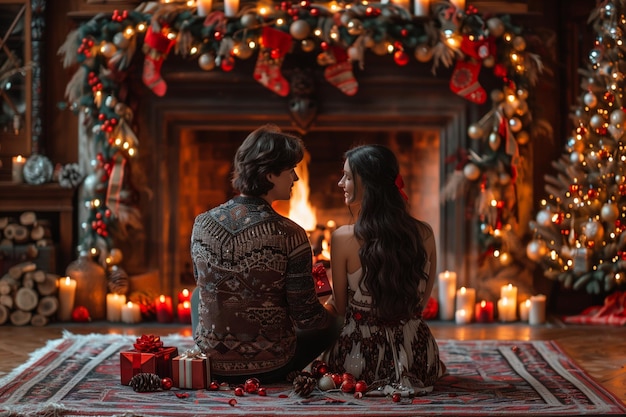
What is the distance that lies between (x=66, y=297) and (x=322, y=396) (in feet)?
8.00

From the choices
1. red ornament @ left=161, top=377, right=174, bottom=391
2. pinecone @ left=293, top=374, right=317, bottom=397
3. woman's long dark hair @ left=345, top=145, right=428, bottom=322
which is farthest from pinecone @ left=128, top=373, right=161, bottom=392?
woman's long dark hair @ left=345, top=145, right=428, bottom=322

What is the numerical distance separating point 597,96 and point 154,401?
2990 millimetres

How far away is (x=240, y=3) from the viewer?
17.9 ft

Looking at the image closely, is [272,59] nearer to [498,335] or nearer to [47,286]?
[47,286]

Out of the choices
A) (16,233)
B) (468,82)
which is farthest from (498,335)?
(16,233)

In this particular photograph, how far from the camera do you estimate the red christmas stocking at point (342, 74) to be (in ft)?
18.0

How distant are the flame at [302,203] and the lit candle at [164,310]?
3.19ft

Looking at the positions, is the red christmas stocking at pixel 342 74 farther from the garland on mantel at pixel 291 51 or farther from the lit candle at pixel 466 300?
the lit candle at pixel 466 300

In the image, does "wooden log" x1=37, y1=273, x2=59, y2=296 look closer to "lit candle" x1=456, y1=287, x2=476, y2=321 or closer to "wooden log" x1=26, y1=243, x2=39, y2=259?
"wooden log" x1=26, y1=243, x2=39, y2=259

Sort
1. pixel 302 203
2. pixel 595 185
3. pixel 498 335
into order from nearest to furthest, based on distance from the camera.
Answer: pixel 498 335 → pixel 595 185 → pixel 302 203

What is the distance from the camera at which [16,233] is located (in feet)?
18.5

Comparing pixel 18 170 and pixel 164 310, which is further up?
pixel 18 170

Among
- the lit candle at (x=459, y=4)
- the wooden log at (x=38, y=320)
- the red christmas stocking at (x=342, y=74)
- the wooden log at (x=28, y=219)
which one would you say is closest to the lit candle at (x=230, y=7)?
the red christmas stocking at (x=342, y=74)

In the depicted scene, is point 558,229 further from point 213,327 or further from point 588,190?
point 213,327
